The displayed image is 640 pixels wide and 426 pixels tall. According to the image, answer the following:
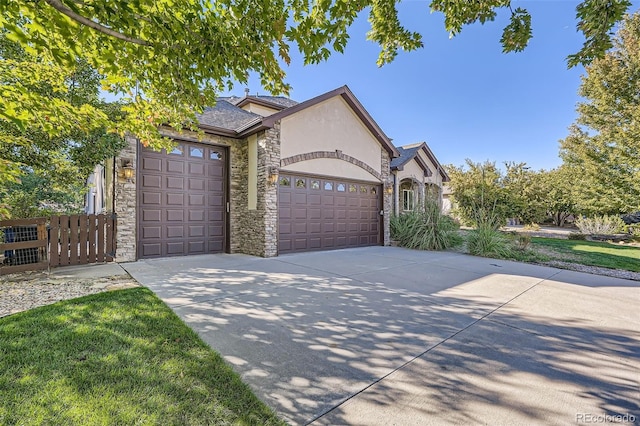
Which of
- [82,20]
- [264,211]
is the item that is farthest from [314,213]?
[82,20]

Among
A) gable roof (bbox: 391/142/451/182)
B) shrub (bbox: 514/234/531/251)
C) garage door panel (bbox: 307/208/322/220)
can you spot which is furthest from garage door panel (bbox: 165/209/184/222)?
shrub (bbox: 514/234/531/251)

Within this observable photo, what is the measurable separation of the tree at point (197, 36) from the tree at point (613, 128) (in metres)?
15.3

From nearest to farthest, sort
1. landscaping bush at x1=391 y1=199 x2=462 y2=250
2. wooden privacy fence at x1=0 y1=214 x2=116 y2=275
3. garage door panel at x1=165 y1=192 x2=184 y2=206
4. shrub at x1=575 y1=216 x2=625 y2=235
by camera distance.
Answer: wooden privacy fence at x1=0 y1=214 x2=116 y2=275
garage door panel at x1=165 y1=192 x2=184 y2=206
landscaping bush at x1=391 y1=199 x2=462 y2=250
shrub at x1=575 y1=216 x2=625 y2=235

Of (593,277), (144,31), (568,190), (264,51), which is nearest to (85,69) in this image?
(144,31)

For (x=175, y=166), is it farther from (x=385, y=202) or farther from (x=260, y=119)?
(x=385, y=202)

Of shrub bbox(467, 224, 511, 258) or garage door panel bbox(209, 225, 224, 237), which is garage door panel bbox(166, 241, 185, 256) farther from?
shrub bbox(467, 224, 511, 258)

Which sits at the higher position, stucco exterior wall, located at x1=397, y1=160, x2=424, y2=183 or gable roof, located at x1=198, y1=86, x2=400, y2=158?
gable roof, located at x1=198, y1=86, x2=400, y2=158

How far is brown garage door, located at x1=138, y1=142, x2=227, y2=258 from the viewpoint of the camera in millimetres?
7836

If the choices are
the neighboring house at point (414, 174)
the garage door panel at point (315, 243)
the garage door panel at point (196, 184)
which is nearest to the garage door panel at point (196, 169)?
the garage door panel at point (196, 184)

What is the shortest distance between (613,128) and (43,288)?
24966 millimetres

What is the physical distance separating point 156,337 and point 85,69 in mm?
7291

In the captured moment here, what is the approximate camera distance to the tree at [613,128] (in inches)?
580

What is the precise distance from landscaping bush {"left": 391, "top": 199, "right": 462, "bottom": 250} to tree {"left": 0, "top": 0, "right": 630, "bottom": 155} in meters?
6.87

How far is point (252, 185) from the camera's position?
9.15 metres
